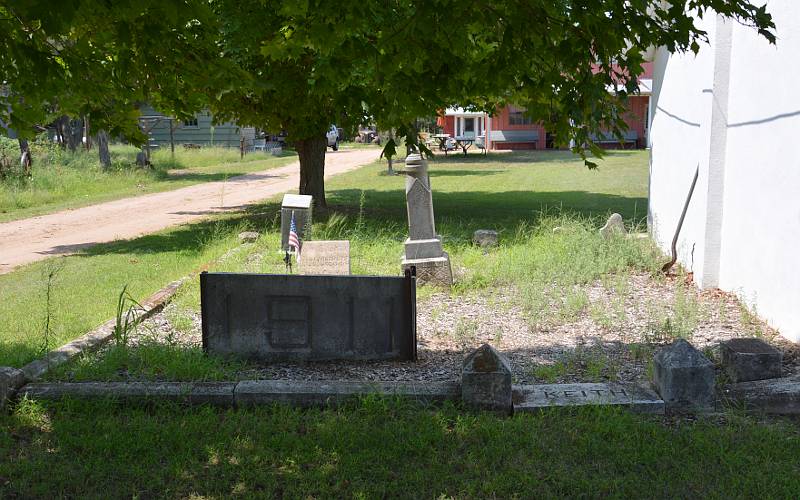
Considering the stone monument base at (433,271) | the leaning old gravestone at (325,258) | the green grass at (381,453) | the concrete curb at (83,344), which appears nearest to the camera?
the green grass at (381,453)

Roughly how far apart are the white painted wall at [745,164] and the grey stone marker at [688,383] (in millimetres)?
1993

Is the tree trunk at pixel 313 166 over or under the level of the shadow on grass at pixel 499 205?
over

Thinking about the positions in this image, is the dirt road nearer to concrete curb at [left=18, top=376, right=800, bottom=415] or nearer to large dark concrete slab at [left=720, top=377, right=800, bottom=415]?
concrete curb at [left=18, top=376, right=800, bottom=415]

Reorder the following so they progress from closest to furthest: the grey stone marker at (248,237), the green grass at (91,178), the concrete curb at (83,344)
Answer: the concrete curb at (83,344)
the grey stone marker at (248,237)
the green grass at (91,178)

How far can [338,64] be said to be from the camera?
19.5 ft

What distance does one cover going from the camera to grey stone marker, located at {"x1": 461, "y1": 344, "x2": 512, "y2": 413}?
5281 mm

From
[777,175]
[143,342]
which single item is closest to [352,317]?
[143,342]

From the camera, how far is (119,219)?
1778 cm

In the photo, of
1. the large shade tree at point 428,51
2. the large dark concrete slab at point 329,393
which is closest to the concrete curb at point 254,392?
the large dark concrete slab at point 329,393

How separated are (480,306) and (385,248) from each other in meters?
3.11

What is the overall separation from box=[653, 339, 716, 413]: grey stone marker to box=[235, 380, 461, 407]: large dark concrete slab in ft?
4.52

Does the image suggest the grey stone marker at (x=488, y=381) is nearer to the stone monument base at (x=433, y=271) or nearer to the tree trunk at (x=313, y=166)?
the stone monument base at (x=433, y=271)

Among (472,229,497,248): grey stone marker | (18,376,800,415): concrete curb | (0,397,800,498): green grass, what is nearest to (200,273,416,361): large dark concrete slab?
(18,376,800,415): concrete curb

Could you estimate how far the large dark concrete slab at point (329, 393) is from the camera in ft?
17.8
